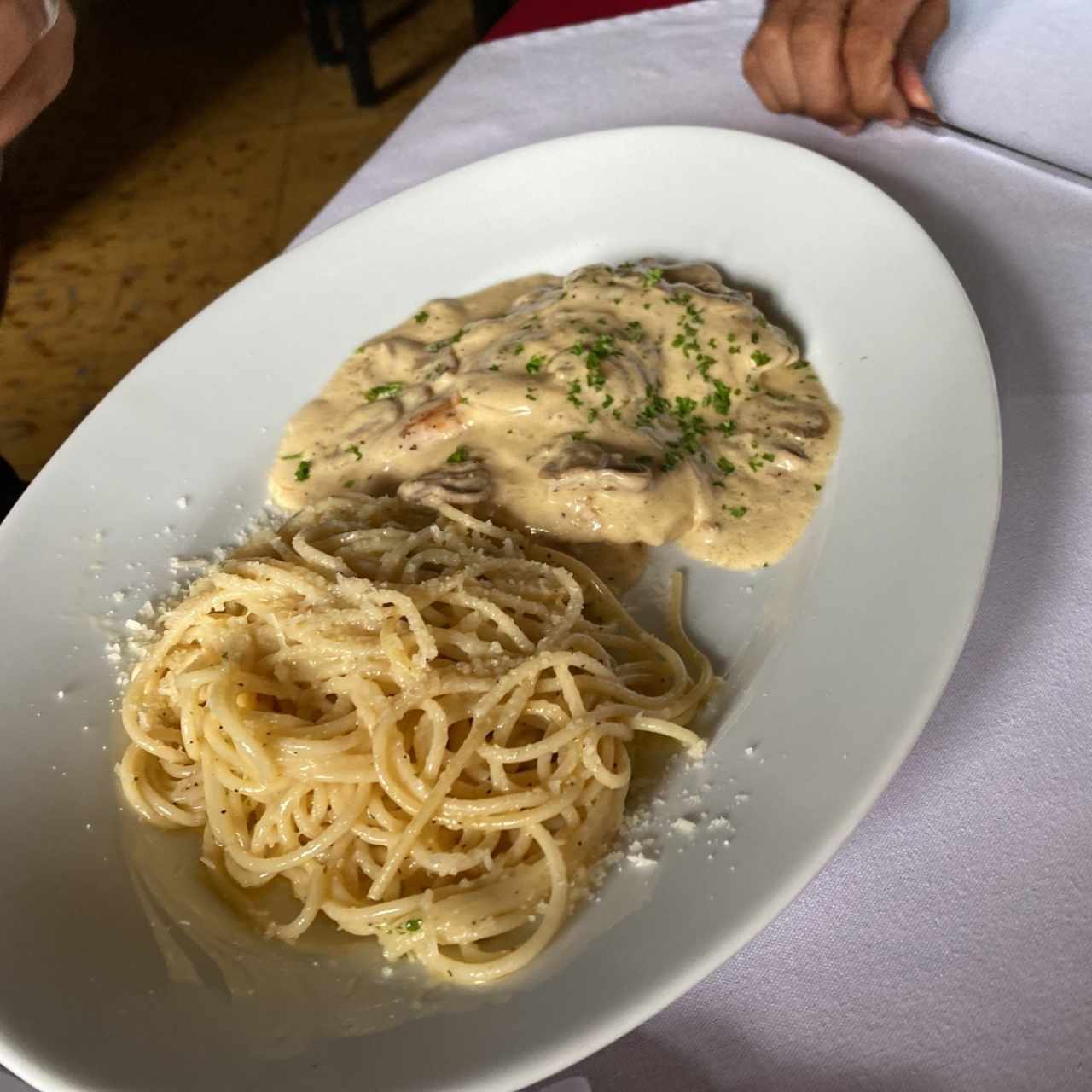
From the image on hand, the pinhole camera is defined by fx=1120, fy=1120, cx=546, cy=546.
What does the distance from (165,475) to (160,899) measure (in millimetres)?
1039

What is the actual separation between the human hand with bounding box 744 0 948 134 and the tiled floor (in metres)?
3.26

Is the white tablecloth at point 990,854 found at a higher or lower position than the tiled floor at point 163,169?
higher

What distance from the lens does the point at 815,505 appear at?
2.19 meters

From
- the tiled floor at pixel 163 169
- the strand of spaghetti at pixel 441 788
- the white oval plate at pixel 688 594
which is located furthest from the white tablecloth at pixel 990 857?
the tiled floor at pixel 163 169

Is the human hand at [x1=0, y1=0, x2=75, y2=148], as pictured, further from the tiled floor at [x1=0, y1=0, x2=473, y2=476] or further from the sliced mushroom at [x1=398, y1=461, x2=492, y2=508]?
the tiled floor at [x1=0, y1=0, x2=473, y2=476]

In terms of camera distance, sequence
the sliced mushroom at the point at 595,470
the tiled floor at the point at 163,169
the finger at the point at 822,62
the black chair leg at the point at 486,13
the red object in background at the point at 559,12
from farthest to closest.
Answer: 1. the tiled floor at the point at 163,169
2. the black chair leg at the point at 486,13
3. the red object in background at the point at 559,12
4. the finger at the point at 822,62
5. the sliced mushroom at the point at 595,470

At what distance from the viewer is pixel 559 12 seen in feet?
11.1

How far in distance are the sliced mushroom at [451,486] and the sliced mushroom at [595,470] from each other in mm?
130

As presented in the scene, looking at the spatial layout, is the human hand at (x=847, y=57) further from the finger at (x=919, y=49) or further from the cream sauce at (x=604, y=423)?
the cream sauce at (x=604, y=423)

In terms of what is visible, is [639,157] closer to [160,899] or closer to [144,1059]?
[160,899]

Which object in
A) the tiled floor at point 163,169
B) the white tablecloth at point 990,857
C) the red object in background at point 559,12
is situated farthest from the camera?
the tiled floor at point 163,169

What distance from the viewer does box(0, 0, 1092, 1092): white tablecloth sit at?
1.39m

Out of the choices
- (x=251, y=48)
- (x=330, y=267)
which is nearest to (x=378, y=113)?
(x=251, y=48)

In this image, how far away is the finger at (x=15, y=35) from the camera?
2.30 meters
